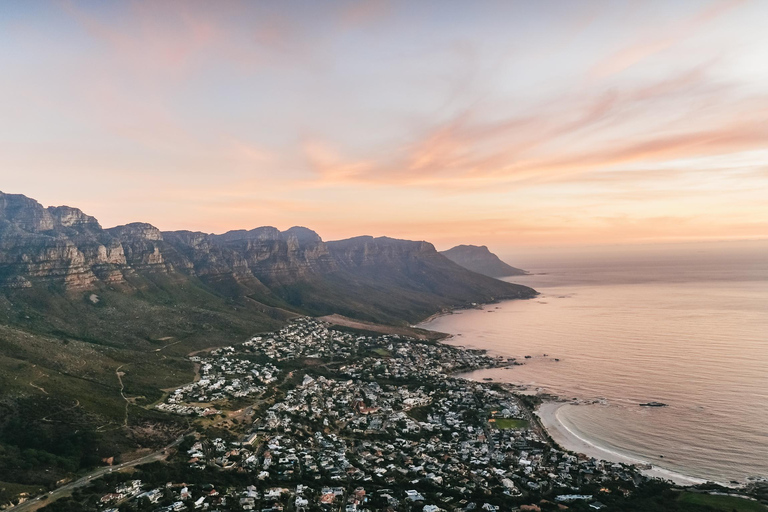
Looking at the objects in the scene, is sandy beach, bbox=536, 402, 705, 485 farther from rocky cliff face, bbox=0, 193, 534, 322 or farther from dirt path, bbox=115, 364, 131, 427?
rocky cliff face, bbox=0, 193, 534, 322

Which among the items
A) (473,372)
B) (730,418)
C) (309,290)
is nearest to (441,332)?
(473,372)

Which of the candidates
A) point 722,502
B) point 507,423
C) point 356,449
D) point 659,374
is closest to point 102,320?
point 356,449

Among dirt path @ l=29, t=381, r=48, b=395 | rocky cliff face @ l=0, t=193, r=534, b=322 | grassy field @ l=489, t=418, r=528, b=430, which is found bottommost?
grassy field @ l=489, t=418, r=528, b=430

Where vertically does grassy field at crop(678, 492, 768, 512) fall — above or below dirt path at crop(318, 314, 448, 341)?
below

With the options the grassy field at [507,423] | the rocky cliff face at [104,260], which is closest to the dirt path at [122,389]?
the grassy field at [507,423]

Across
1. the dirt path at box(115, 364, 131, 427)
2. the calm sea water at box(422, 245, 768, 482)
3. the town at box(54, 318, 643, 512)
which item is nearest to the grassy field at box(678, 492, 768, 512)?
the town at box(54, 318, 643, 512)

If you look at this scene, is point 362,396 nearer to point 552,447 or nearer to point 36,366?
point 552,447

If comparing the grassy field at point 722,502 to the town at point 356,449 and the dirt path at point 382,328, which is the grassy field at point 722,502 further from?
the dirt path at point 382,328
